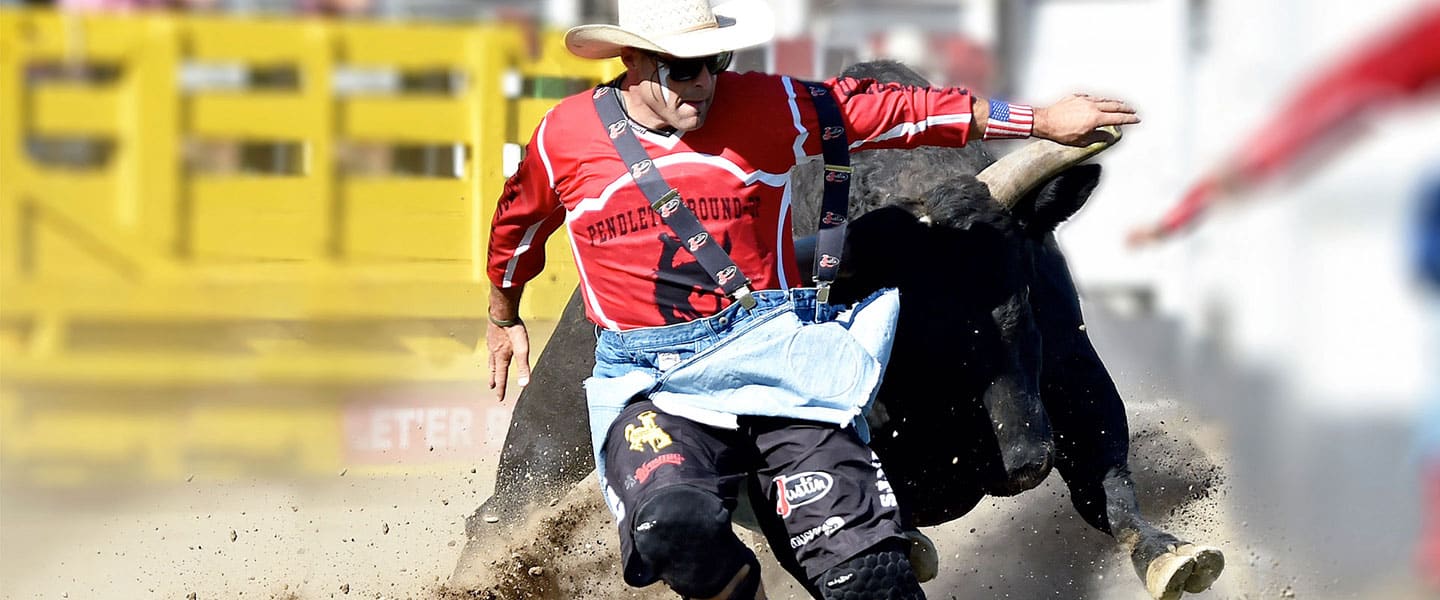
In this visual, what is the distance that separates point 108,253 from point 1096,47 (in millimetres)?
5289

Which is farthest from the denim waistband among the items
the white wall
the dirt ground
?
the dirt ground

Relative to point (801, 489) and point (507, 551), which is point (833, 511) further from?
point (507, 551)

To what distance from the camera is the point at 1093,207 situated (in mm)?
9539

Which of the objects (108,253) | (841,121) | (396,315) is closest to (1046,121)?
(841,121)

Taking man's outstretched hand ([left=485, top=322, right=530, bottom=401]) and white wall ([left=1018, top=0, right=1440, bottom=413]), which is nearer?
man's outstretched hand ([left=485, top=322, right=530, bottom=401])

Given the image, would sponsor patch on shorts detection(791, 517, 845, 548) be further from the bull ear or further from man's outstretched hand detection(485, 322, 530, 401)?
the bull ear

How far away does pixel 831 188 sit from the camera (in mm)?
3467

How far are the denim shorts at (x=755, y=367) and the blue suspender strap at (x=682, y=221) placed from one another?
49 mm

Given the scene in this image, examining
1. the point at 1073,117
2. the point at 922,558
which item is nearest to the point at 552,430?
the point at 922,558

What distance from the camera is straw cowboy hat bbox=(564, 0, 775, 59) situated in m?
3.26

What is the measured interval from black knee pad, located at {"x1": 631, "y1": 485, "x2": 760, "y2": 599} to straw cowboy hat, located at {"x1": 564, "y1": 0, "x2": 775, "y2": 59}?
2.69 ft

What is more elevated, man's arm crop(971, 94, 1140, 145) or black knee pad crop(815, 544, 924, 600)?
man's arm crop(971, 94, 1140, 145)

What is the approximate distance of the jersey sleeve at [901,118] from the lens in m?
3.46

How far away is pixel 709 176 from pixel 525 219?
0.51 m
